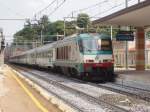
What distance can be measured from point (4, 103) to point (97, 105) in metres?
3.38

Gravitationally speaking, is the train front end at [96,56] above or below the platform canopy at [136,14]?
below

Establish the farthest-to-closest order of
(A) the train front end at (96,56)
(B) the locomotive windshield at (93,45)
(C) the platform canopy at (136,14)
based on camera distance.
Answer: (B) the locomotive windshield at (93,45) < (A) the train front end at (96,56) < (C) the platform canopy at (136,14)

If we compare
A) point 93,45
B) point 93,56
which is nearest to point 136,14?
point 93,45

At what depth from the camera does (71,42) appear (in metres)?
32.0

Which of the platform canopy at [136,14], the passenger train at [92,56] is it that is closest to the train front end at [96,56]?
the passenger train at [92,56]

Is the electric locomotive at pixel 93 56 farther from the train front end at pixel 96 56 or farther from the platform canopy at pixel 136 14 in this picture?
the platform canopy at pixel 136 14

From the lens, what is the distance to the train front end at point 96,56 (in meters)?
29.3

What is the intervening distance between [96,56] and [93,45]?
76 centimetres

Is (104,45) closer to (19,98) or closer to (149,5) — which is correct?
(149,5)

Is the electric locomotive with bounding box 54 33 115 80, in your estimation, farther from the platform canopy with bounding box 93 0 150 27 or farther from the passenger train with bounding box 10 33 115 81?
the platform canopy with bounding box 93 0 150 27

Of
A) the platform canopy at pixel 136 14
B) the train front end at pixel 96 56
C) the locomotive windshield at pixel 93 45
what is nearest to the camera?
the platform canopy at pixel 136 14

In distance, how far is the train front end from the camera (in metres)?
29.3

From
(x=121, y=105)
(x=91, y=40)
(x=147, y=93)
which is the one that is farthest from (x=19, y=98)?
(x=91, y=40)

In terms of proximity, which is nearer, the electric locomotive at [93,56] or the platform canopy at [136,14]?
the platform canopy at [136,14]
